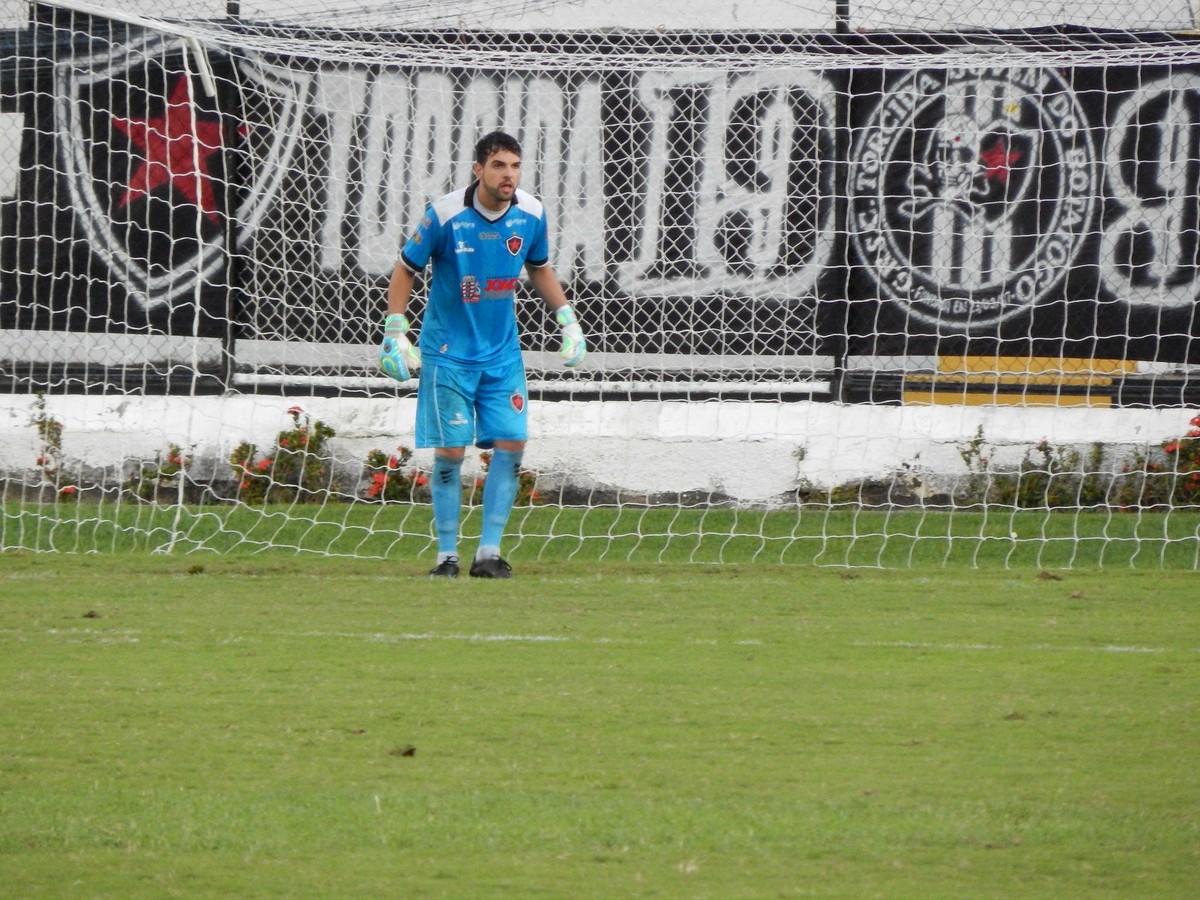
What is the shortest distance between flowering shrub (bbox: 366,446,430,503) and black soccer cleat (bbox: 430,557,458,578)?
9.13 ft

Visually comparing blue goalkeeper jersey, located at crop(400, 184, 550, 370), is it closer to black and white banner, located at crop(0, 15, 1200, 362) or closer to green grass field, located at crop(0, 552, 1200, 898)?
green grass field, located at crop(0, 552, 1200, 898)

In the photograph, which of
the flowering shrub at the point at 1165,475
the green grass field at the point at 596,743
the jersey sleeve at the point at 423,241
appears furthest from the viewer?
the flowering shrub at the point at 1165,475

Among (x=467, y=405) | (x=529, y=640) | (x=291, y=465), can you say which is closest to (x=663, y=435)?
(x=291, y=465)

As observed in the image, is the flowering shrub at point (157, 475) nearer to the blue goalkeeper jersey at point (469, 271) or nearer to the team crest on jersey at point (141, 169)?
the team crest on jersey at point (141, 169)

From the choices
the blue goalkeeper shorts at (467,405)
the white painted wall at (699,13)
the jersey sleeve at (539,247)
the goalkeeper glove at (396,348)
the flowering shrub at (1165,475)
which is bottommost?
the flowering shrub at (1165,475)

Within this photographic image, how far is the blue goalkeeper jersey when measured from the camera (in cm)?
728

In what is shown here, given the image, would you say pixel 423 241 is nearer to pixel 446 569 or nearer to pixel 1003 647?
pixel 446 569

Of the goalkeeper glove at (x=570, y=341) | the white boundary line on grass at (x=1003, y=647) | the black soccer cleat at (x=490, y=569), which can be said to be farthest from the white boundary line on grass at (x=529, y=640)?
the goalkeeper glove at (x=570, y=341)

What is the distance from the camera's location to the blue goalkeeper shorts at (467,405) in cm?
732

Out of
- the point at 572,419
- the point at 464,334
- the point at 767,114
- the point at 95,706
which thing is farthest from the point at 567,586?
the point at 767,114

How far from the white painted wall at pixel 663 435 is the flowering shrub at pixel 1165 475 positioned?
106 mm

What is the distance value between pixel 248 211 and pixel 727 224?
9.41ft

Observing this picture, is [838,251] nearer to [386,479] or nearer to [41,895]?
[386,479]

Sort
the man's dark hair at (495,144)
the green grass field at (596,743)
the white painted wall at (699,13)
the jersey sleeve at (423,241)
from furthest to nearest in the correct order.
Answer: the white painted wall at (699,13) → the jersey sleeve at (423,241) → the man's dark hair at (495,144) → the green grass field at (596,743)
